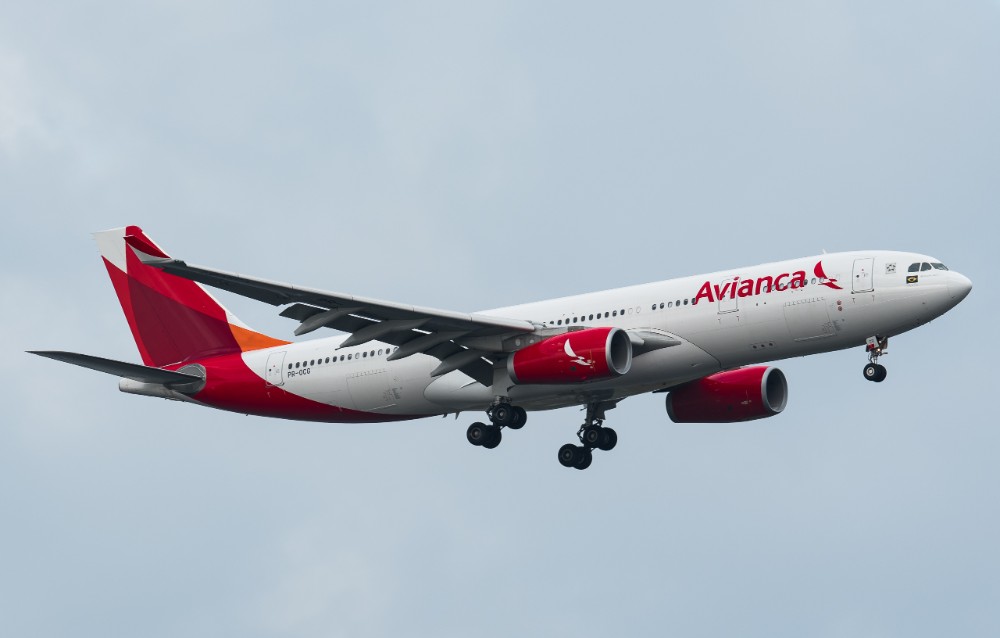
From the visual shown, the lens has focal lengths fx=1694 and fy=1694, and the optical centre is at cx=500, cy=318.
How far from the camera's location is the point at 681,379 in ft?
154

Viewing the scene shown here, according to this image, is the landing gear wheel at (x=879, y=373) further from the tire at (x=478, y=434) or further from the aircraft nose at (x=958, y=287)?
the tire at (x=478, y=434)

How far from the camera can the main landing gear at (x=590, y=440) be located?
51375 millimetres

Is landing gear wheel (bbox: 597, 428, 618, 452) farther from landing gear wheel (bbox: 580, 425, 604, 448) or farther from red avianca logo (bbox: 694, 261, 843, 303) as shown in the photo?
red avianca logo (bbox: 694, 261, 843, 303)

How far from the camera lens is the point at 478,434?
49344 mm

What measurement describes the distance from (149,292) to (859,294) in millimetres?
23339

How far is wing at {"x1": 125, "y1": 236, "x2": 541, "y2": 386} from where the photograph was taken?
42.6 m

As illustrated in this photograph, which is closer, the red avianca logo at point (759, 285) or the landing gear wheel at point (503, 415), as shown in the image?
the red avianca logo at point (759, 285)

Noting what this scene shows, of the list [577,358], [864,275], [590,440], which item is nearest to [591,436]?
[590,440]

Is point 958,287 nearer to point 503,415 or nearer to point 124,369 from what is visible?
point 503,415

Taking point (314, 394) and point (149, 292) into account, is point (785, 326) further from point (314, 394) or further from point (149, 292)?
point (149, 292)

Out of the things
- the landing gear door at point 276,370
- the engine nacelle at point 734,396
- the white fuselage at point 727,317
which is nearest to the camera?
the white fuselage at point 727,317

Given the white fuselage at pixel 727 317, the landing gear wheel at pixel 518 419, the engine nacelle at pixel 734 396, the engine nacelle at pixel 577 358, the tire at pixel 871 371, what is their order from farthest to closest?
the engine nacelle at pixel 734 396 → the landing gear wheel at pixel 518 419 → the tire at pixel 871 371 → the engine nacelle at pixel 577 358 → the white fuselage at pixel 727 317

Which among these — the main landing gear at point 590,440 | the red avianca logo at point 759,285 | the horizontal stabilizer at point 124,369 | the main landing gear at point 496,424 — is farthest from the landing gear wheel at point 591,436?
the horizontal stabilizer at point 124,369

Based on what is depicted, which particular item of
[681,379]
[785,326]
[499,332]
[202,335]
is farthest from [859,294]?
[202,335]
